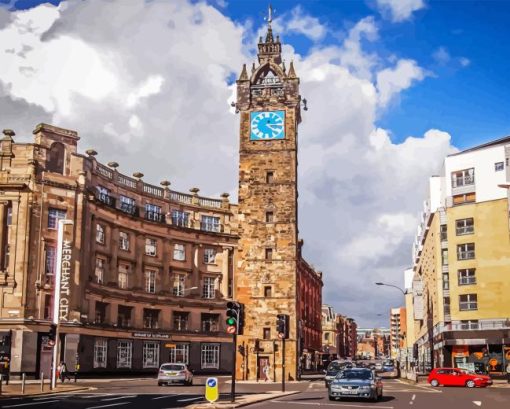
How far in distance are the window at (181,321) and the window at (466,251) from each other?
2939 centimetres

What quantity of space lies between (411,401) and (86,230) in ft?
125

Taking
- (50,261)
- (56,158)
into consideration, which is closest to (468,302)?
(50,261)

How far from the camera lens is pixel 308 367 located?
10150 cm

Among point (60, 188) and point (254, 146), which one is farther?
point (254, 146)

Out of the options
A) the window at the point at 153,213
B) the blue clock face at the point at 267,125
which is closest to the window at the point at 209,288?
the window at the point at 153,213

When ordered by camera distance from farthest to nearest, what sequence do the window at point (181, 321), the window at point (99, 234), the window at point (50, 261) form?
1. the window at point (181, 321)
2. the window at point (99, 234)
3. the window at point (50, 261)

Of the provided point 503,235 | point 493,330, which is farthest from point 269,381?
point 503,235

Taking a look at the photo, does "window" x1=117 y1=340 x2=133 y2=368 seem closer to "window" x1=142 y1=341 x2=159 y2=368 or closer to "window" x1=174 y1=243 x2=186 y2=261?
"window" x1=142 y1=341 x2=159 y2=368

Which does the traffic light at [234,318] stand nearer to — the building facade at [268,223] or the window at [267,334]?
the building facade at [268,223]

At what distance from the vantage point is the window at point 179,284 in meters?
73.2

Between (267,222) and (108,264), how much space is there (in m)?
16.2

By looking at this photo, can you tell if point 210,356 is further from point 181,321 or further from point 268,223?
point 268,223

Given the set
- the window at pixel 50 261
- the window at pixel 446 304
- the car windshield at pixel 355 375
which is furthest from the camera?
the window at pixel 446 304

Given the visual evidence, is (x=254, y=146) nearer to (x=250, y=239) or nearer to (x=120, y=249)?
(x=250, y=239)
